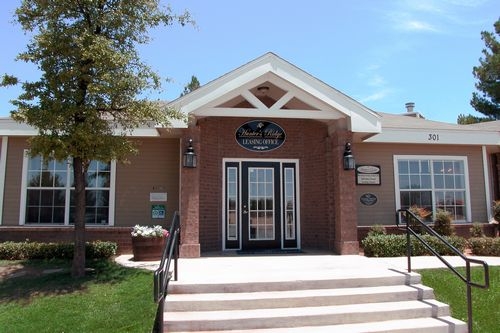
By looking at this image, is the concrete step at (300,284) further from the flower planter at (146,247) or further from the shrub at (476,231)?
the shrub at (476,231)

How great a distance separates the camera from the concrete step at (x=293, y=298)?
6.42 metres

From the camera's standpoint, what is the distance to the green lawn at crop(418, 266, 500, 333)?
651 cm

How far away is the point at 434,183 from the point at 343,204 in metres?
4.33

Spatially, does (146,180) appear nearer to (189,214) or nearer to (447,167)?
(189,214)

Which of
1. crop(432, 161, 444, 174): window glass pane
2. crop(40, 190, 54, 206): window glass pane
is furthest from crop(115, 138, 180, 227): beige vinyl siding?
crop(432, 161, 444, 174): window glass pane

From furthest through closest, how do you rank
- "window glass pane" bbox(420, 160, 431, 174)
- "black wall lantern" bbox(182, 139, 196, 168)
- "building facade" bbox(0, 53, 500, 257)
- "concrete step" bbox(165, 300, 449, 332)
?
1. "window glass pane" bbox(420, 160, 431, 174)
2. "building facade" bbox(0, 53, 500, 257)
3. "black wall lantern" bbox(182, 139, 196, 168)
4. "concrete step" bbox(165, 300, 449, 332)

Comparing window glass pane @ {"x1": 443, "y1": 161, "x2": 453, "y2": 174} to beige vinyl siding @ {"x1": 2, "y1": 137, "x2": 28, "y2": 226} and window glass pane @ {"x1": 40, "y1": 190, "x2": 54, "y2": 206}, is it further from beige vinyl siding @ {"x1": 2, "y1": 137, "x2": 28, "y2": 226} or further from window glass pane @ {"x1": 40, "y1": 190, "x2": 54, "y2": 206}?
beige vinyl siding @ {"x1": 2, "y1": 137, "x2": 28, "y2": 226}

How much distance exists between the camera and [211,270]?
812 centimetres

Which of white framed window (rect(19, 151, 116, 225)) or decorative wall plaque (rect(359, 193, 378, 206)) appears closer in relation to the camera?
white framed window (rect(19, 151, 116, 225))

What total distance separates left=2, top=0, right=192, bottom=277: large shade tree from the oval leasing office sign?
3553 mm

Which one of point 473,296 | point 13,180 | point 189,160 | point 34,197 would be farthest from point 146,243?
point 473,296

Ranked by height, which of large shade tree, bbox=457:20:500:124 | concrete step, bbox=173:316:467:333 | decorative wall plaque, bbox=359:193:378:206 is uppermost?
large shade tree, bbox=457:20:500:124

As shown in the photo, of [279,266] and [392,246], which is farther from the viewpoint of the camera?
[392,246]

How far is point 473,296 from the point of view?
7.37 metres
